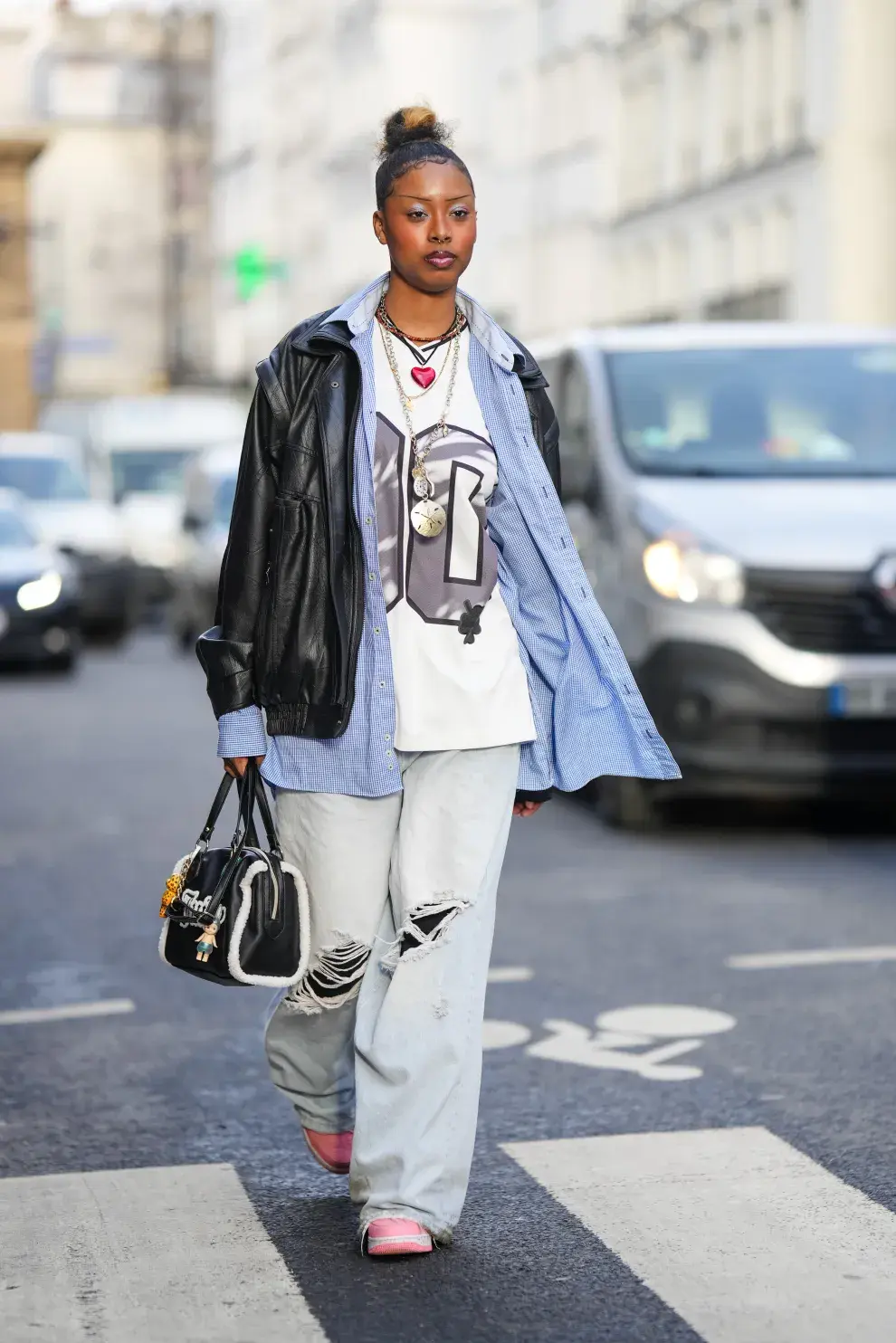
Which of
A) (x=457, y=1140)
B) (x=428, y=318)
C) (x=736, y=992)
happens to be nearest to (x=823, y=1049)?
(x=736, y=992)

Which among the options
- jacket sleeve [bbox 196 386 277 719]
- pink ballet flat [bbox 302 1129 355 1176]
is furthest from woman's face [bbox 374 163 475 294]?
pink ballet flat [bbox 302 1129 355 1176]

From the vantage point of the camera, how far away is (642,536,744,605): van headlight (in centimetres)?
1033

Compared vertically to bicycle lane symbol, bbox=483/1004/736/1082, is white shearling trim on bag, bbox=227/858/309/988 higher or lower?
higher

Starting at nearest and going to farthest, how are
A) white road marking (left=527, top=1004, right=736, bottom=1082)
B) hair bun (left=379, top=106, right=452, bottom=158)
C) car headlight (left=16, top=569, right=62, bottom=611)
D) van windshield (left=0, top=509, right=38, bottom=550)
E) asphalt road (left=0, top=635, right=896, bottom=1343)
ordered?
asphalt road (left=0, top=635, right=896, bottom=1343), hair bun (left=379, top=106, right=452, bottom=158), white road marking (left=527, top=1004, right=736, bottom=1082), car headlight (left=16, top=569, right=62, bottom=611), van windshield (left=0, top=509, right=38, bottom=550)

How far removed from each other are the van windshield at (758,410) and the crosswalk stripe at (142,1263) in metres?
6.10

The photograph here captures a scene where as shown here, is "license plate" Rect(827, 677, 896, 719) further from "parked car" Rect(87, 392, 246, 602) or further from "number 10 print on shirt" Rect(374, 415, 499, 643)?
"parked car" Rect(87, 392, 246, 602)

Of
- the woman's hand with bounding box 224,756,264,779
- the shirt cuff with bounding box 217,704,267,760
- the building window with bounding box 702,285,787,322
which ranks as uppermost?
the building window with bounding box 702,285,787,322

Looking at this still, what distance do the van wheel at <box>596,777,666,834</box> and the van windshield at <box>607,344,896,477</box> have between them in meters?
1.27

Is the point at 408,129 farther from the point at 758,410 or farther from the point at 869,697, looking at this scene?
the point at 758,410

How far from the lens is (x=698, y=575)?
34.0ft

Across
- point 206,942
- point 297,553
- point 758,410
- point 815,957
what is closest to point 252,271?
point 758,410

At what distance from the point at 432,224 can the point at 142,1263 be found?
1848 mm

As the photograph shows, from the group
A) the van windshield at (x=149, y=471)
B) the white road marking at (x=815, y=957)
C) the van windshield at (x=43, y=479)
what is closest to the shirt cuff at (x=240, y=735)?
the white road marking at (x=815, y=957)

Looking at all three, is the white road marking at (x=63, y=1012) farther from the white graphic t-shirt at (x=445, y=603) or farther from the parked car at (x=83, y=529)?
the parked car at (x=83, y=529)
